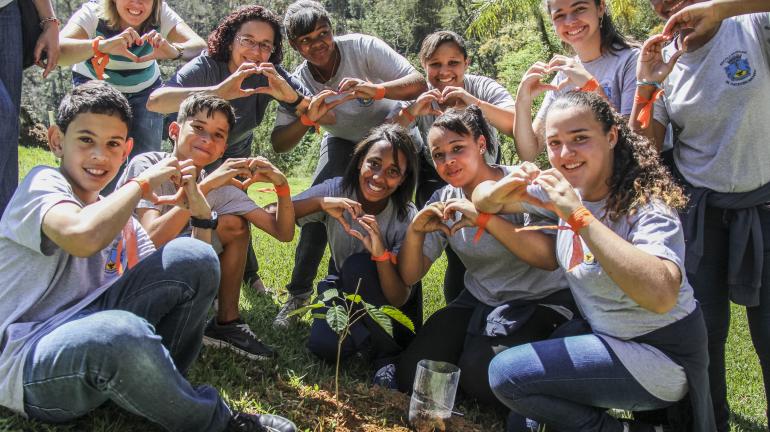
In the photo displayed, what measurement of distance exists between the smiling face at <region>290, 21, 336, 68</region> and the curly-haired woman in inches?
81.8

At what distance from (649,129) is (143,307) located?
2.66m

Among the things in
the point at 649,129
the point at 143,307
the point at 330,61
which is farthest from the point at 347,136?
the point at 143,307

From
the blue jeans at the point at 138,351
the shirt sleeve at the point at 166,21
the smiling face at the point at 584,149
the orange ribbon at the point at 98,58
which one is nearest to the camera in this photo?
the blue jeans at the point at 138,351

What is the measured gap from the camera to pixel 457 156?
3.93 metres

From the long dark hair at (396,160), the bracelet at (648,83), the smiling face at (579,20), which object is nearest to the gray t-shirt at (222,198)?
the long dark hair at (396,160)

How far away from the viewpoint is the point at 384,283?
13.1 feet

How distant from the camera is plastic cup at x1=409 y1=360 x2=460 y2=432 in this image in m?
3.15

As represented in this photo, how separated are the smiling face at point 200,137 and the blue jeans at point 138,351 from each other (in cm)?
114

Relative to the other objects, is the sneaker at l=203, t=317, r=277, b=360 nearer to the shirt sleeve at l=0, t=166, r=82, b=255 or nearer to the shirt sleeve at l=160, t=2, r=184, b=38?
the shirt sleeve at l=0, t=166, r=82, b=255

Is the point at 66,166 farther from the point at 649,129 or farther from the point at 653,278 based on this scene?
the point at 649,129

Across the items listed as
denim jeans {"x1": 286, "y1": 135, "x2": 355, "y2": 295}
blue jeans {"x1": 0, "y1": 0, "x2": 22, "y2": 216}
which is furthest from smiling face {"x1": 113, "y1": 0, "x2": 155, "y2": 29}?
denim jeans {"x1": 286, "y1": 135, "x2": 355, "y2": 295}

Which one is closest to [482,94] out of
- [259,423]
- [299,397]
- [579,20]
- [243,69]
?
[579,20]

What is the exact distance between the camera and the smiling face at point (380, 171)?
4.21m

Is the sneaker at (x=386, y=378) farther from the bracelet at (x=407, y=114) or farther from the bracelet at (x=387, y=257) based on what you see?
the bracelet at (x=407, y=114)
